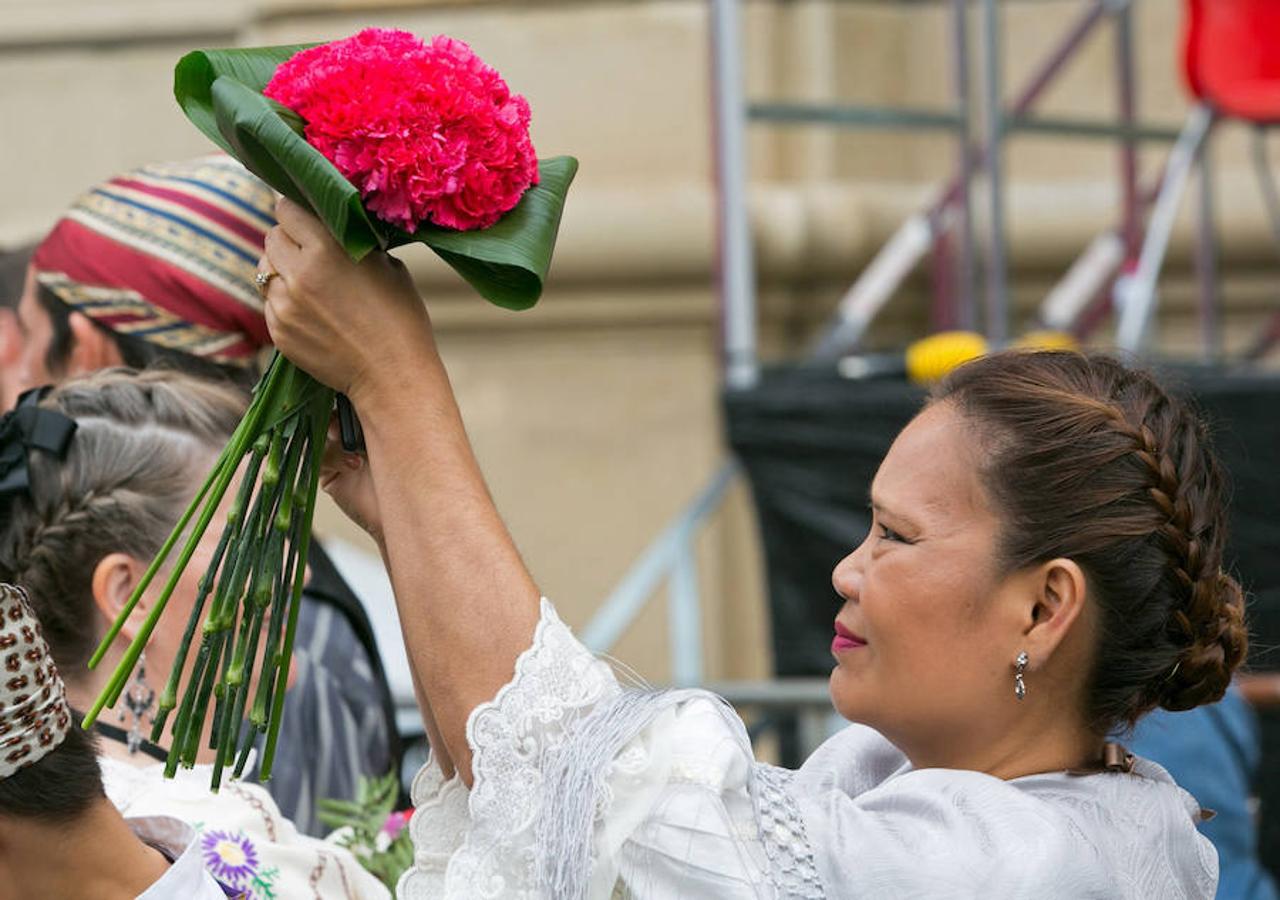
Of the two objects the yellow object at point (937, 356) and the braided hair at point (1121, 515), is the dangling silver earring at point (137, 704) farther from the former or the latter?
the yellow object at point (937, 356)

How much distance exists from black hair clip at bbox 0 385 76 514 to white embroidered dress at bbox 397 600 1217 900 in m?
0.96

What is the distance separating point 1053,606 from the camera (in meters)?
1.81

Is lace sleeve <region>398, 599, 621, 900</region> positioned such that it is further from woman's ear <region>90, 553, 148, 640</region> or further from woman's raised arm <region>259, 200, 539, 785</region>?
woman's ear <region>90, 553, 148, 640</region>

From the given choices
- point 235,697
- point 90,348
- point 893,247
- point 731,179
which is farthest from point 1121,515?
point 893,247

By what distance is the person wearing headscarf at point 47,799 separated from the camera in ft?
5.98

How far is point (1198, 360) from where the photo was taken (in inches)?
215

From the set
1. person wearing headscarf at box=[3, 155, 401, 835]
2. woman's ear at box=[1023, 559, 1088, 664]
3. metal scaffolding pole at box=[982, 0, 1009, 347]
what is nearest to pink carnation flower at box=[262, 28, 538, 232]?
woman's ear at box=[1023, 559, 1088, 664]

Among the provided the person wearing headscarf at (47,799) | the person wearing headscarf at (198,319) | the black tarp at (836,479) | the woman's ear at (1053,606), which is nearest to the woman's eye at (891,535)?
the woman's ear at (1053,606)

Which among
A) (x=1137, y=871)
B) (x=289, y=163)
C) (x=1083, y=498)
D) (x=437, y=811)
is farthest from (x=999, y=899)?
(x=289, y=163)

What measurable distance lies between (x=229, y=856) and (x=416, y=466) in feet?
2.24

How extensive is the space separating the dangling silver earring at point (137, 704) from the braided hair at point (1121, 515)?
1.06 m

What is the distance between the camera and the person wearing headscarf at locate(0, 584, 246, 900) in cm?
182

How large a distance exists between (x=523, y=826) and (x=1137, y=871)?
0.52 metres

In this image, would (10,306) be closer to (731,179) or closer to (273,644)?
(273,644)
